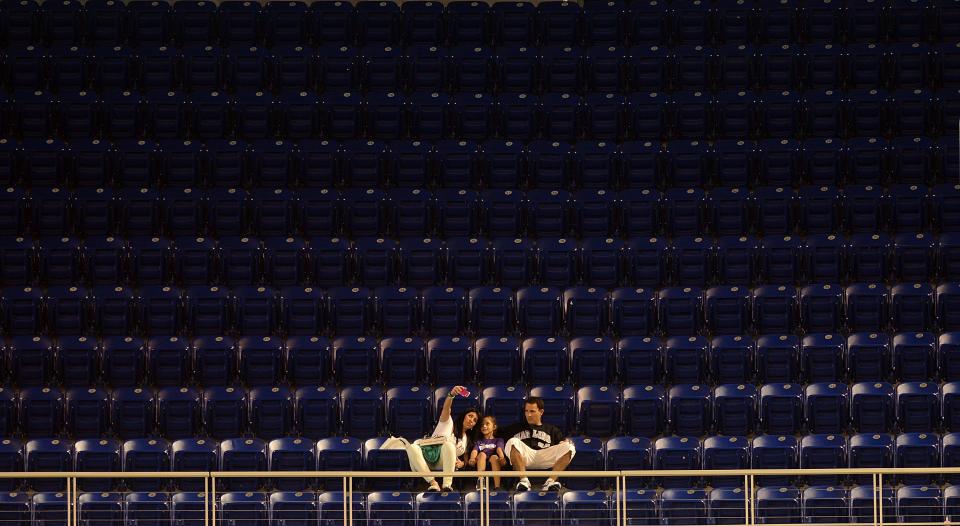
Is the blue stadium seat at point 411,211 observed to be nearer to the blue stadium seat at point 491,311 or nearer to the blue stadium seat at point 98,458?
the blue stadium seat at point 491,311

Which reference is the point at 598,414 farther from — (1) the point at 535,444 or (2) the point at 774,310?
(2) the point at 774,310

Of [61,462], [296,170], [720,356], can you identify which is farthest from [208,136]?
[720,356]

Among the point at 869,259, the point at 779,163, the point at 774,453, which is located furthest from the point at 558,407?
the point at 779,163

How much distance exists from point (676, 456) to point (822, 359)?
7.07 ft

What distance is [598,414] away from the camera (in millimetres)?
15922

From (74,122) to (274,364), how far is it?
4.75 metres

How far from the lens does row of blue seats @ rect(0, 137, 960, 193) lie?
61.6 ft

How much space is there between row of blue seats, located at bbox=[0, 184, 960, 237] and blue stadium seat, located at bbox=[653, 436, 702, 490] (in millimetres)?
3494

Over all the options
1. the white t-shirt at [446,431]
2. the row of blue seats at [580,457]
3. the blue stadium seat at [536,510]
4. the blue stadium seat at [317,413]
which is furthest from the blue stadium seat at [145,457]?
the blue stadium seat at [536,510]

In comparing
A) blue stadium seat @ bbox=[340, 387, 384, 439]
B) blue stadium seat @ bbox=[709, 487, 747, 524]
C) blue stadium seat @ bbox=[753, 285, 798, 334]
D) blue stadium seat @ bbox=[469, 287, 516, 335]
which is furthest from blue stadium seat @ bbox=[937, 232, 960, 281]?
blue stadium seat @ bbox=[340, 387, 384, 439]

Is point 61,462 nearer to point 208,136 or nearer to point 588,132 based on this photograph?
point 208,136

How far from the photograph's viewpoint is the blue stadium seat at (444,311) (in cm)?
1709

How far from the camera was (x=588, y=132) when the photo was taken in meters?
19.6

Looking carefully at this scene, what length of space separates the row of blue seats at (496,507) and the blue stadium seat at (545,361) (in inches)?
89.6
